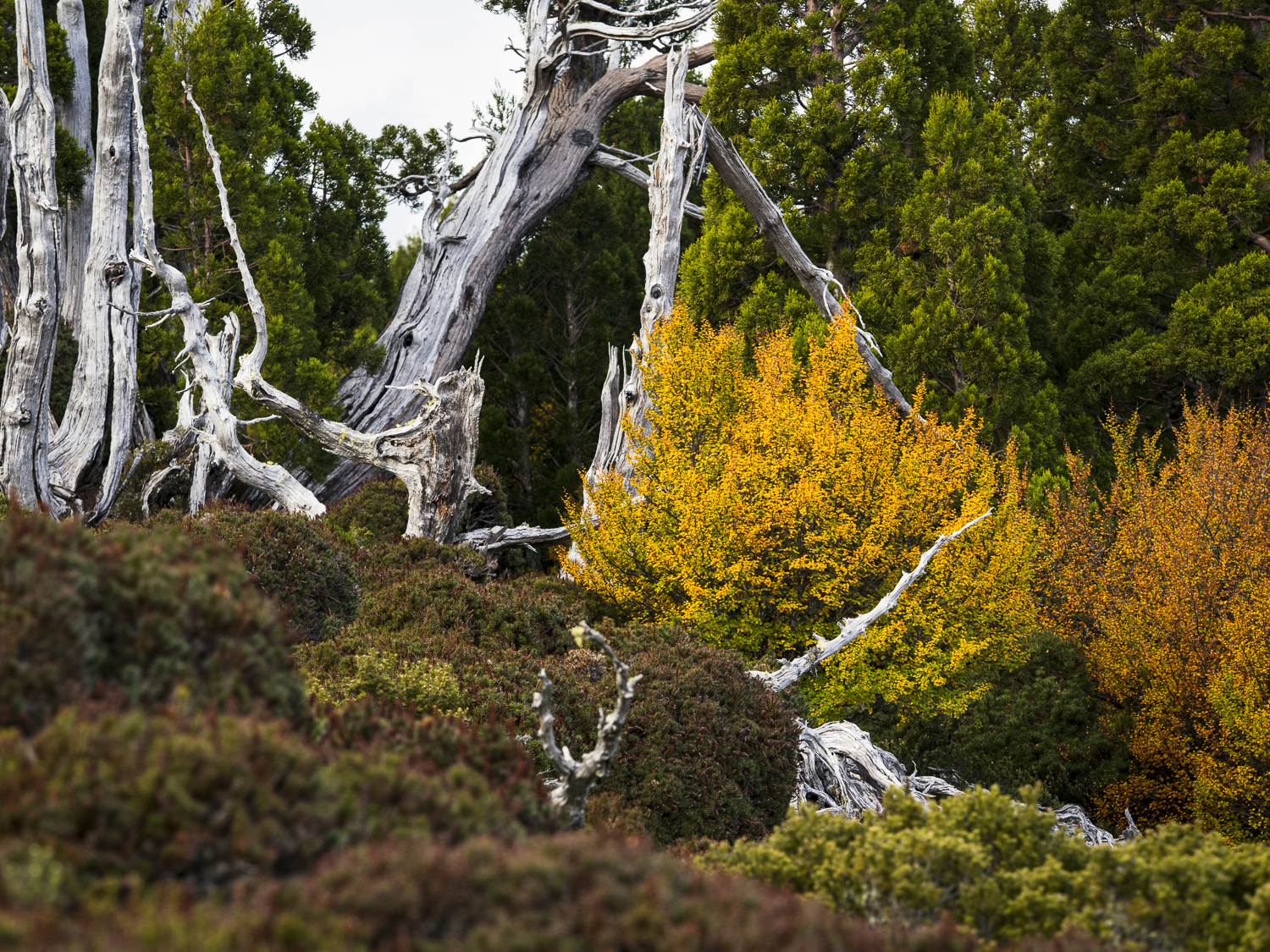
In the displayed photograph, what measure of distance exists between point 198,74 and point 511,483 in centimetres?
887

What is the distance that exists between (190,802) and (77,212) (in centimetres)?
1317

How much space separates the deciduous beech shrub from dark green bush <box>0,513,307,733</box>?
1728 mm

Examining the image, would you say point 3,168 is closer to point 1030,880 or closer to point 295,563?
point 295,563

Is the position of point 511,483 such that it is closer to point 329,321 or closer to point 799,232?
point 329,321

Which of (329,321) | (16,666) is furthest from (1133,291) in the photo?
(16,666)

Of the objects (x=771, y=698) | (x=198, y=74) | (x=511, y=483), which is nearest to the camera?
(x=771, y=698)

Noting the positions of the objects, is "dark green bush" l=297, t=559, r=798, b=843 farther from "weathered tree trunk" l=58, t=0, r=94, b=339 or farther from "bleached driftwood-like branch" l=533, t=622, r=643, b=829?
"weathered tree trunk" l=58, t=0, r=94, b=339

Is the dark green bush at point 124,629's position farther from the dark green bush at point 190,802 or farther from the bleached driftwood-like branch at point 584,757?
the bleached driftwood-like branch at point 584,757

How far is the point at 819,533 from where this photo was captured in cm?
880

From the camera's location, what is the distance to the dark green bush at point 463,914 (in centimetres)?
174

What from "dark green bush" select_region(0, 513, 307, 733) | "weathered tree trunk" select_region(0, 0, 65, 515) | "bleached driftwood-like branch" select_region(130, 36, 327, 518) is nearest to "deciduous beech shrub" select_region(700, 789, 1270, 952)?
"dark green bush" select_region(0, 513, 307, 733)

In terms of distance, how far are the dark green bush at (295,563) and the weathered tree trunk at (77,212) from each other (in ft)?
22.6

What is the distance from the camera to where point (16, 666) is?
2.39m

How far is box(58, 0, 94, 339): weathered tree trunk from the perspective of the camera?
12688 mm
